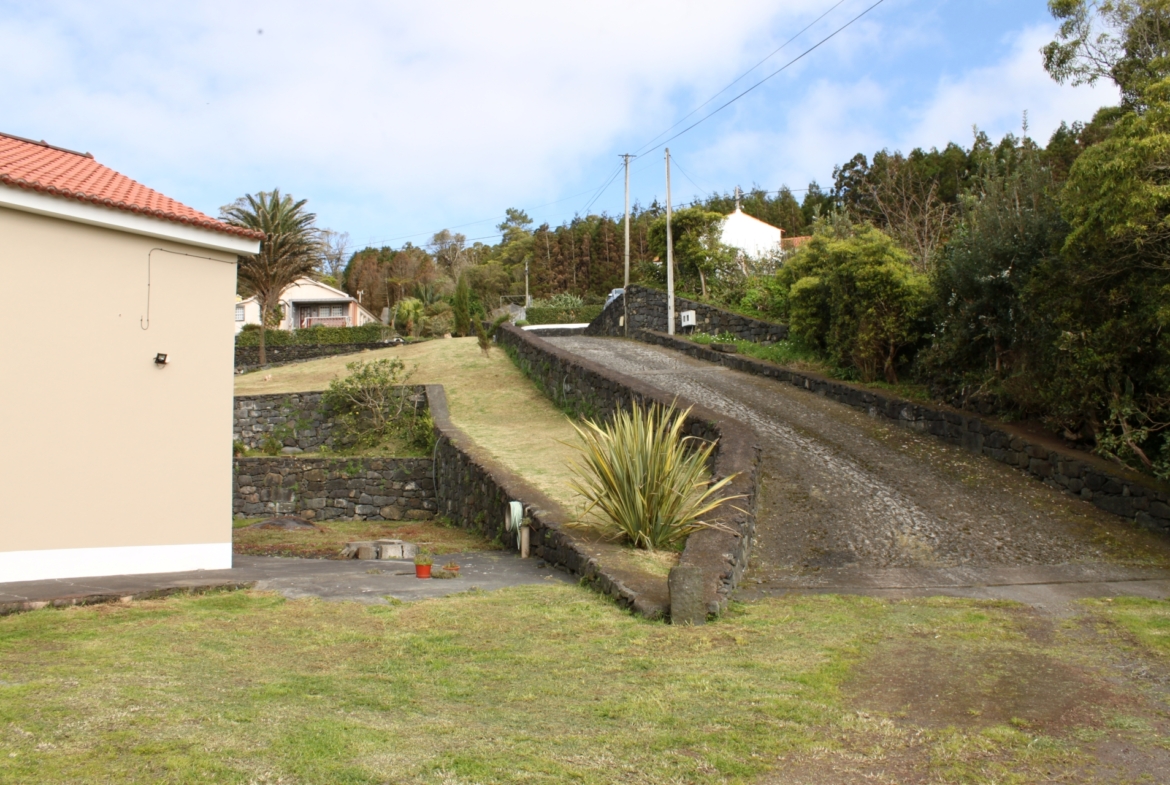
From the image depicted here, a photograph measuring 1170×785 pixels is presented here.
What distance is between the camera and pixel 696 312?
26562 mm

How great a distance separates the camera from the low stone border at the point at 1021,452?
1016 centimetres

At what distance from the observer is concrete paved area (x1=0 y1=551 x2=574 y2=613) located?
7471mm

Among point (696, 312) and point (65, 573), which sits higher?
point (696, 312)

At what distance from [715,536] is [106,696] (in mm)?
5531

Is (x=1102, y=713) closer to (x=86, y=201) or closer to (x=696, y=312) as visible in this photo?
(x=86, y=201)

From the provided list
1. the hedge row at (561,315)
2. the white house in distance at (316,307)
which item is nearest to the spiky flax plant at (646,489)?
the hedge row at (561,315)

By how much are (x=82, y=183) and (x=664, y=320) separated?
65.1ft

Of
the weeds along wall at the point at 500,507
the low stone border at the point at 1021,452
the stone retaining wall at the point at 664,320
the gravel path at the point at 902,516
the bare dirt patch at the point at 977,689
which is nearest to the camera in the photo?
the bare dirt patch at the point at 977,689

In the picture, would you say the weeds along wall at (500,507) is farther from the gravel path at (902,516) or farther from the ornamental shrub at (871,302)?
the ornamental shrub at (871,302)

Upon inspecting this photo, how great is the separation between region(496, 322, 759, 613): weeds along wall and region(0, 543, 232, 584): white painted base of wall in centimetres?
499

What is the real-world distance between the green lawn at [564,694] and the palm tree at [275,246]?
28.4m

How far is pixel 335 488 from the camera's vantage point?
17.5 meters

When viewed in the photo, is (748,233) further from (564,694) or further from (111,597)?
(564,694)

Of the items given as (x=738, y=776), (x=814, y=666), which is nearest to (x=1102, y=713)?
(x=814, y=666)
